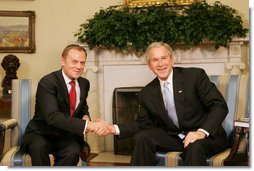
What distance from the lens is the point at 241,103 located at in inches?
88.2

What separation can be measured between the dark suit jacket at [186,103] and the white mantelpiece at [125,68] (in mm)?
1046

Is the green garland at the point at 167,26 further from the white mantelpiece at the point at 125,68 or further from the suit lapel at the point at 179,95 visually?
the suit lapel at the point at 179,95

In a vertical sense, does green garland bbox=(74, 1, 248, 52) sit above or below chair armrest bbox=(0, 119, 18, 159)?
above

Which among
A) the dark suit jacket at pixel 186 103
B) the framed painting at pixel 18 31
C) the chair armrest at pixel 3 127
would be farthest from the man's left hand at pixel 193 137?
the framed painting at pixel 18 31

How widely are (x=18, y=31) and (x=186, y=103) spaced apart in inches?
70.6

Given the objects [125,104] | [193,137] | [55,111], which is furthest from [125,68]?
[193,137]

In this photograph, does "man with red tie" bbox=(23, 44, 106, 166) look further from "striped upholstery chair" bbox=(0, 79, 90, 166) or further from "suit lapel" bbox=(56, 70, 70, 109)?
"striped upholstery chair" bbox=(0, 79, 90, 166)

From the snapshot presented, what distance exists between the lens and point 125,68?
3.28m

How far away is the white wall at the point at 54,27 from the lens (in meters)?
3.22

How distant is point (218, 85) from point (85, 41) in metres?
1.23

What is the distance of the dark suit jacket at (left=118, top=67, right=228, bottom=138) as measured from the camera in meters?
2.04

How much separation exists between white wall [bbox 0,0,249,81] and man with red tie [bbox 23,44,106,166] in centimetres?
106

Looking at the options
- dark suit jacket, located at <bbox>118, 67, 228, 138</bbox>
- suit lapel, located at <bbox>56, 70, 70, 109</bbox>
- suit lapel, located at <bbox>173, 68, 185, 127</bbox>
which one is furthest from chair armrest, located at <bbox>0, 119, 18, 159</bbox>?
suit lapel, located at <bbox>173, 68, 185, 127</bbox>

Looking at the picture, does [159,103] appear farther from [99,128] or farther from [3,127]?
[3,127]
